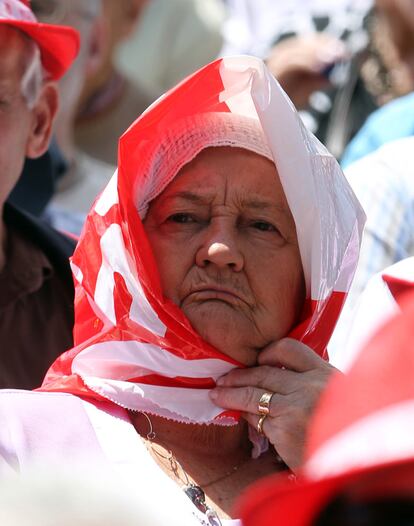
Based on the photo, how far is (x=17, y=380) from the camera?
292cm

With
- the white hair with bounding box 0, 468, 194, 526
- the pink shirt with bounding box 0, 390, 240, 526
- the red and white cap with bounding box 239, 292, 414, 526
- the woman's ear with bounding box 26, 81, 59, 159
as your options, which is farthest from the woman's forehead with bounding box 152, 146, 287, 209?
the white hair with bounding box 0, 468, 194, 526

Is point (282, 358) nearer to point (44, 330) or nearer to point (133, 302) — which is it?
point (133, 302)

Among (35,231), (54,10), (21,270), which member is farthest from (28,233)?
(54,10)

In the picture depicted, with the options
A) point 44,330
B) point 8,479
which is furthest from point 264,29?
point 8,479

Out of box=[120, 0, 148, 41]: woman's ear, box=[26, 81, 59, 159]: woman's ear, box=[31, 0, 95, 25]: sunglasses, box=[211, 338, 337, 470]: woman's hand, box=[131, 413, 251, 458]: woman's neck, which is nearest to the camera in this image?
box=[211, 338, 337, 470]: woman's hand

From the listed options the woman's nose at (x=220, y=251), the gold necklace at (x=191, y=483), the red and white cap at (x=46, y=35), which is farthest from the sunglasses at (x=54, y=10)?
the gold necklace at (x=191, y=483)

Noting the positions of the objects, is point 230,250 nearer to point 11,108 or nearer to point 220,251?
point 220,251

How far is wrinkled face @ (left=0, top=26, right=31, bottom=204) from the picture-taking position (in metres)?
3.10

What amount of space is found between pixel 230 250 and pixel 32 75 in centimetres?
92

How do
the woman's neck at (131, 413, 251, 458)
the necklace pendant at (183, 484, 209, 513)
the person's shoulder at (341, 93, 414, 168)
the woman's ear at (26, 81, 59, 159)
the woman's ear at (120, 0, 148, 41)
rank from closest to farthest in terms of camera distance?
the necklace pendant at (183, 484, 209, 513) < the woman's neck at (131, 413, 251, 458) < the woman's ear at (26, 81, 59, 159) < the person's shoulder at (341, 93, 414, 168) < the woman's ear at (120, 0, 148, 41)

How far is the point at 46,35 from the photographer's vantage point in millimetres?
3223

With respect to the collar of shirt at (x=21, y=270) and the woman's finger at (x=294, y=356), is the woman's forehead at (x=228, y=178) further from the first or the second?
the collar of shirt at (x=21, y=270)

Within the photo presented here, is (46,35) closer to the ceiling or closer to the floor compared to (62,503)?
closer to the ceiling

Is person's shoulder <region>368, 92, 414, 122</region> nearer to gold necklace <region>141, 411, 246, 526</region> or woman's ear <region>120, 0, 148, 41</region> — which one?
gold necklace <region>141, 411, 246, 526</region>
